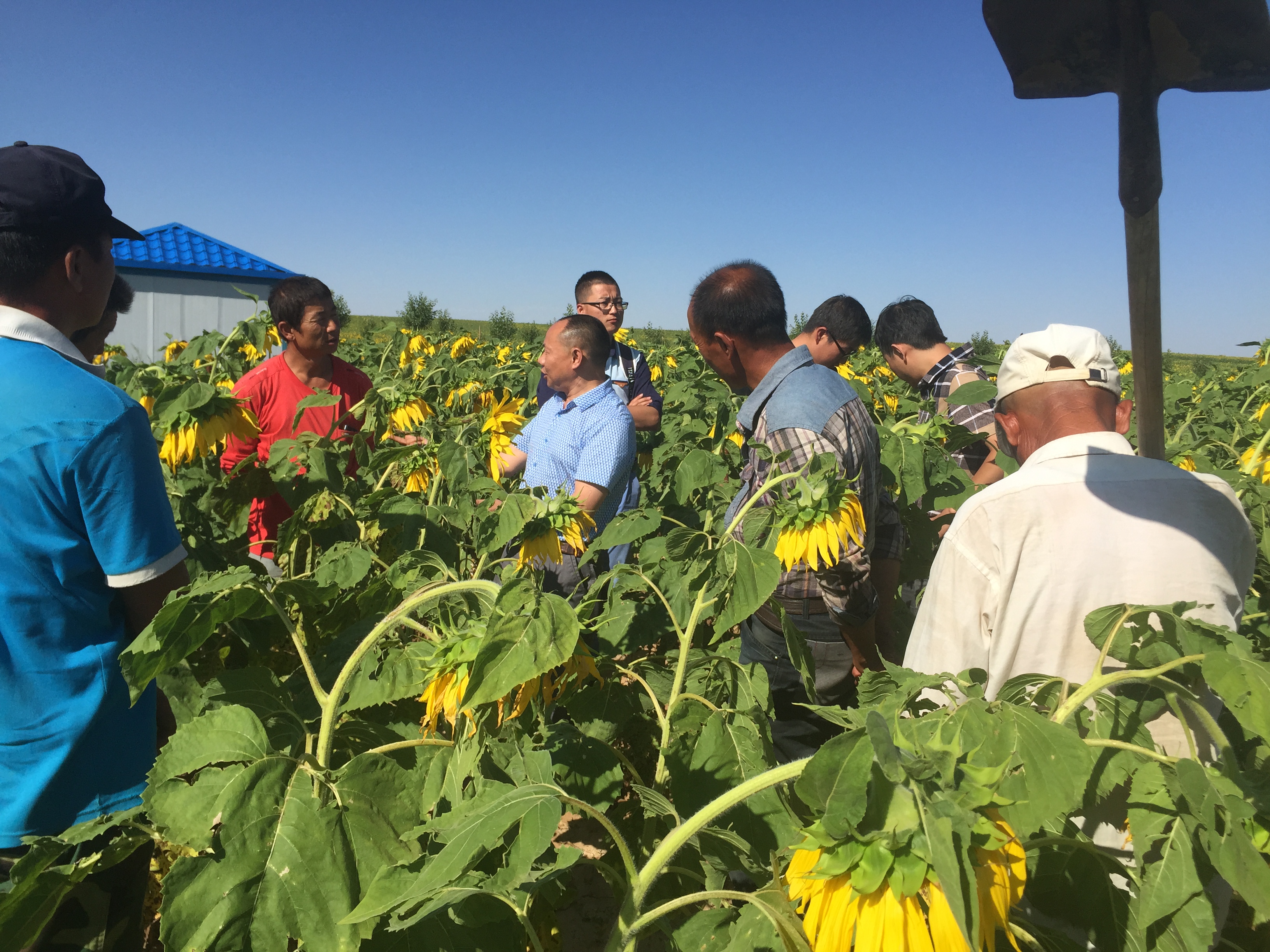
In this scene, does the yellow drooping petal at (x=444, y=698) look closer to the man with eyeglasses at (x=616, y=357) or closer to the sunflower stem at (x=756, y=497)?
the sunflower stem at (x=756, y=497)

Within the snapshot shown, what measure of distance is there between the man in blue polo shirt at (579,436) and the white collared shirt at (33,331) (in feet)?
6.02

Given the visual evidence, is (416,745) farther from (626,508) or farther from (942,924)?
(626,508)

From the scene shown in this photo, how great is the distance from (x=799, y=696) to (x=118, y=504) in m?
2.15

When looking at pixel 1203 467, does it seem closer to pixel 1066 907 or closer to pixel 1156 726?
pixel 1156 726

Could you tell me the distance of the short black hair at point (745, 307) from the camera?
9.10ft

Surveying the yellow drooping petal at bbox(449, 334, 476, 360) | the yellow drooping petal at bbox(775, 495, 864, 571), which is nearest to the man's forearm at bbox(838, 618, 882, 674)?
the yellow drooping petal at bbox(775, 495, 864, 571)

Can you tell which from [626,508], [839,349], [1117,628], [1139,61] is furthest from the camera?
[839,349]

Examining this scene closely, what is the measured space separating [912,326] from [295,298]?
3.20 m

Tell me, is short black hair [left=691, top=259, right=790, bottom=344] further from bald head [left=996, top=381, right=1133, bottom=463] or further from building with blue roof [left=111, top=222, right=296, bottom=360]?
building with blue roof [left=111, top=222, right=296, bottom=360]

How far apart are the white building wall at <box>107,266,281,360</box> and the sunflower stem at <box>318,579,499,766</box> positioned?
14.2 meters

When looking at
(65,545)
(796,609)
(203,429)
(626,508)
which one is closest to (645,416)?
(626,508)

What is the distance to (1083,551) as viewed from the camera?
1.41 m

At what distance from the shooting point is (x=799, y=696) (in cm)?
278

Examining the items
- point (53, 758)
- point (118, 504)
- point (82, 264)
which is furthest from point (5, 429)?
point (53, 758)
